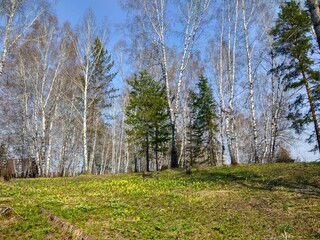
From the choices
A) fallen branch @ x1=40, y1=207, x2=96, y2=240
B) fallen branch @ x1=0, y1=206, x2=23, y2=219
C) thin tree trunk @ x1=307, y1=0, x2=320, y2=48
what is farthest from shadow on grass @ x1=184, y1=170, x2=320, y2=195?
fallen branch @ x1=0, y1=206, x2=23, y2=219

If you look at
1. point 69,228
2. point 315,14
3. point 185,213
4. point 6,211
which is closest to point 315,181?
point 185,213

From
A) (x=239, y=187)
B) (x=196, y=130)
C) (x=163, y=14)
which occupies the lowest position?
(x=239, y=187)

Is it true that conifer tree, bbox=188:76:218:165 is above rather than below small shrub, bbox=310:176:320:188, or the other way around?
above

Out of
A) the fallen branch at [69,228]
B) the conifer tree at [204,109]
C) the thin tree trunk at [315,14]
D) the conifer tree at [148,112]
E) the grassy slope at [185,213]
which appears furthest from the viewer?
the conifer tree at [204,109]

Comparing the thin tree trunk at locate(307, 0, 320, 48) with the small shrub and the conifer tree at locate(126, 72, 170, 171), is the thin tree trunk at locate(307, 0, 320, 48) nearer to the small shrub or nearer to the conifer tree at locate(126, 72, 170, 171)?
the small shrub

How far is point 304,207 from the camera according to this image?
731cm

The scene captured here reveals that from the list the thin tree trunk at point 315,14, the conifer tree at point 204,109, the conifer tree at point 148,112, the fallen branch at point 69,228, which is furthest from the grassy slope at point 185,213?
the conifer tree at point 204,109

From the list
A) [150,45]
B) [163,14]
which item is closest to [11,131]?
[150,45]

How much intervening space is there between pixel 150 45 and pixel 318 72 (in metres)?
11.7

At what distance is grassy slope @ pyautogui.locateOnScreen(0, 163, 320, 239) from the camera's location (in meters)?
5.90

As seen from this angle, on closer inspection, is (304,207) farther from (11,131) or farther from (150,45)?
(11,131)

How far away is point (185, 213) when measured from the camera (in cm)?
736

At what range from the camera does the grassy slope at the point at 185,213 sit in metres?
5.90

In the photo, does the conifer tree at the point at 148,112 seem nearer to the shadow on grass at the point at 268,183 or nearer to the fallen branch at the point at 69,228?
the shadow on grass at the point at 268,183
